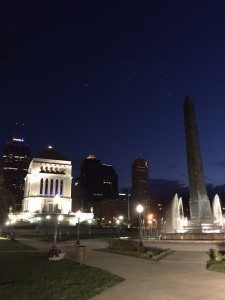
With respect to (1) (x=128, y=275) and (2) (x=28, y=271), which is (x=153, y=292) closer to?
(1) (x=128, y=275)

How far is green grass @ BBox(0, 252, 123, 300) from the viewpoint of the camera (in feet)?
37.4

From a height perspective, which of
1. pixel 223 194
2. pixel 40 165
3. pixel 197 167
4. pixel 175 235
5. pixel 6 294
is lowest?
pixel 6 294

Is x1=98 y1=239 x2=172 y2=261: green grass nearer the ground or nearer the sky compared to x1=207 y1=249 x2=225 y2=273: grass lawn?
nearer the sky

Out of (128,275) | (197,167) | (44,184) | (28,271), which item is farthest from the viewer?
(44,184)

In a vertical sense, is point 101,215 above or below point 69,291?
above

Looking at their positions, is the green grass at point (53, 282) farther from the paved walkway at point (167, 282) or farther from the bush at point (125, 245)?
the bush at point (125, 245)

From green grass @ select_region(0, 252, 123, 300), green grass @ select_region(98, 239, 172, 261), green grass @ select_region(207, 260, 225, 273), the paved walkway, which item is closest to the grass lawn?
green grass @ select_region(207, 260, 225, 273)

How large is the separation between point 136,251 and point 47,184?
339ft

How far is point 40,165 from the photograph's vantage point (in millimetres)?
127188

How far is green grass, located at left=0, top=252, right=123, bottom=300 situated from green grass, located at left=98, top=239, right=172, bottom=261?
611 cm

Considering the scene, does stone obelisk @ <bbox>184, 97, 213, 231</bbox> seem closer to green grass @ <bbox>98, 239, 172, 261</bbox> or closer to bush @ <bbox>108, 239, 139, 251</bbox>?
bush @ <bbox>108, 239, 139, 251</bbox>

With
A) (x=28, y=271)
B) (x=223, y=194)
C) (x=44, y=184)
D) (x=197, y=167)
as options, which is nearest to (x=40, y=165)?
(x=44, y=184)

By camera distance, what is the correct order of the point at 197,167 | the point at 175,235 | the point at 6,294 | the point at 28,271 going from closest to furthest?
the point at 6,294 → the point at 28,271 → the point at 175,235 → the point at 197,167

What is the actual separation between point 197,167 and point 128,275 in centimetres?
2565
